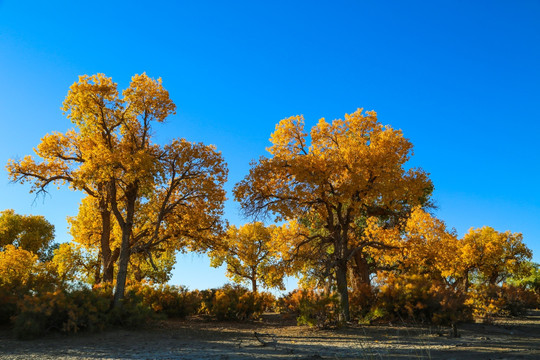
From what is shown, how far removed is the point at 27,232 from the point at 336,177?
1339 inches

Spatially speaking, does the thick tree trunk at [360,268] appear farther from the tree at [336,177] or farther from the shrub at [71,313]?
the shrub at [71,313]

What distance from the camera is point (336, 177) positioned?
17375mm

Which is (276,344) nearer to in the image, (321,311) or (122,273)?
(321,311)

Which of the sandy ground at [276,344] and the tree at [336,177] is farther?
the tree at [336,177]

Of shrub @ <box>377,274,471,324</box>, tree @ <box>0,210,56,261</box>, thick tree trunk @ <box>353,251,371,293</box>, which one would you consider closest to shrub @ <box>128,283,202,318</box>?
shrub @ <box>377,274,471,324</box>

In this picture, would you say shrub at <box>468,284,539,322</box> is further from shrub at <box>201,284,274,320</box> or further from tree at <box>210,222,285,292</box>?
tree at <box>210,222,285,292</box>

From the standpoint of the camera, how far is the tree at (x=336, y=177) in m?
16.6

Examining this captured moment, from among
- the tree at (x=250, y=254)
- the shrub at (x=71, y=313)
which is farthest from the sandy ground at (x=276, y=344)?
the tree at (x=250, y=254)

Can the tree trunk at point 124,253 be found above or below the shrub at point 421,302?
above

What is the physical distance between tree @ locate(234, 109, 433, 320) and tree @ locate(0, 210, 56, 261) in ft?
97.8

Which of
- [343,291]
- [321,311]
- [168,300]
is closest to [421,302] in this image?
[343,291]

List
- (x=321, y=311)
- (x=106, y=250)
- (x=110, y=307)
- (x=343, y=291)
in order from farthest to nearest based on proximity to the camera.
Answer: (x=106, y=250), (x=343, y=291), (x=321, y=311), (x=110, y=307)

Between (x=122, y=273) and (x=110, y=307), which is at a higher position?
(x=122, y=273)

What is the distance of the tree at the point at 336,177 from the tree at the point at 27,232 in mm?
29796
